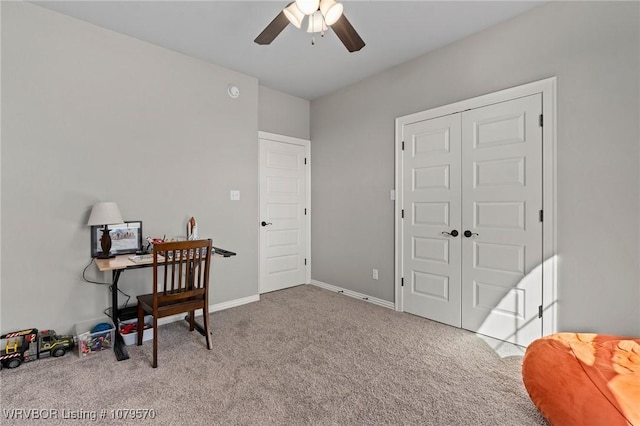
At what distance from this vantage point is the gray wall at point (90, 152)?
243 centimetres

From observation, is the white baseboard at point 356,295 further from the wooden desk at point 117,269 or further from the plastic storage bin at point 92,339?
the plastic storage bin at point 92,339

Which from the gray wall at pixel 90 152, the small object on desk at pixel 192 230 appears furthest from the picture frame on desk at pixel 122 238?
the small object on desk at pixel 192 230

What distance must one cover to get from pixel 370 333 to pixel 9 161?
3.35 m

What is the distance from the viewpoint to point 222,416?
5.69ft

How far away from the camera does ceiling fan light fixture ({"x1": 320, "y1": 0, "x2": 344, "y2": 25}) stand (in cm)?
188

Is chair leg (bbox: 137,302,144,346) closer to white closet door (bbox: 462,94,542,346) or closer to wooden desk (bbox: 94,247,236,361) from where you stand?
wooden desk (bbox: 94,247,236,361)

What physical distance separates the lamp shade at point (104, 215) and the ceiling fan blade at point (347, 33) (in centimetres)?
233

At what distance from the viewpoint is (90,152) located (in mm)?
2744

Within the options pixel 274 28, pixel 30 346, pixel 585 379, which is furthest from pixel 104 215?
pixel 585 379

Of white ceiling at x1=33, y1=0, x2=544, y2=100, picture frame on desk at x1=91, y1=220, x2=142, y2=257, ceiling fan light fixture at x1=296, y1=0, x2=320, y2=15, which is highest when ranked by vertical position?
white ceiling at x1=33, y1=0, x2=544, y2=100

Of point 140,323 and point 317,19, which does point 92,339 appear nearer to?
point 140,323

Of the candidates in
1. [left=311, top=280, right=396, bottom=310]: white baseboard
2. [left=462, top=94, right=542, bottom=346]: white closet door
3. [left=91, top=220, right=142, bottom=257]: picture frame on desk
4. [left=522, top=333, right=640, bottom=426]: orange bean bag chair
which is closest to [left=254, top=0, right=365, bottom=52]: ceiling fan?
[left=462, top=94, right=542, bottom=346]: white closet door

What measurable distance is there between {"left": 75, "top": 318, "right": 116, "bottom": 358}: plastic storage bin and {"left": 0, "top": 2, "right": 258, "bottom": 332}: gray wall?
0.11m

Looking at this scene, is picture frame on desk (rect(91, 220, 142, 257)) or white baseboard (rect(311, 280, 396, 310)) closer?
picture frame on desk (rect(91, 220, 142, 257))
